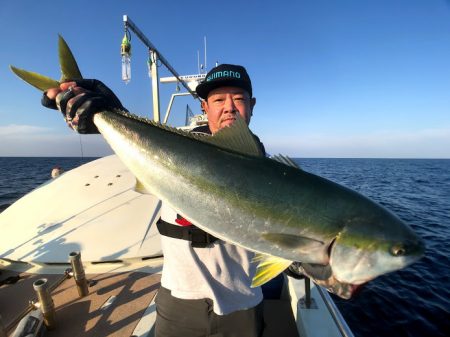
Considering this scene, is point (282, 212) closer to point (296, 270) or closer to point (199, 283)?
point (296, 270)

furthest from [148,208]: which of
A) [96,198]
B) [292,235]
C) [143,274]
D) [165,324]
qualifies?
[292,235]

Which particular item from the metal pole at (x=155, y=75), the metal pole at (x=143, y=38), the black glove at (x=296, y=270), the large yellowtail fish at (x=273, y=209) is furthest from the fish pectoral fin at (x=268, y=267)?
the metal pole at (x=155, y=75)

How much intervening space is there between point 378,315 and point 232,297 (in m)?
8.04

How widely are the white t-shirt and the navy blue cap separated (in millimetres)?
1686

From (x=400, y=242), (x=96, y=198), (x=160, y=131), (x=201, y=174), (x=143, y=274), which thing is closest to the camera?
(x=400, y=242)

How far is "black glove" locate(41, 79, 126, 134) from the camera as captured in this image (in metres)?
2.52

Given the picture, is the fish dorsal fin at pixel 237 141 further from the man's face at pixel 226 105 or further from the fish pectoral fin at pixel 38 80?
the fish pectoral fin at pixel 38 80

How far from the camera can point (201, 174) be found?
86.3 inches

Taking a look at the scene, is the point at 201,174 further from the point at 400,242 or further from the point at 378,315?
the point at 378,315

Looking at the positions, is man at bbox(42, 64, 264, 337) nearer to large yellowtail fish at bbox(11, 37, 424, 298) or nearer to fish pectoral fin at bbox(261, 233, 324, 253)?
large yellowtail fish at bbox(11, 37, 424, 298)

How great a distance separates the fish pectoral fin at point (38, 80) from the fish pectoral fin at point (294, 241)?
8.58 ft

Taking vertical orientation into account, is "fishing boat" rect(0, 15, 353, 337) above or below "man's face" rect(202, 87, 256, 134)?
below

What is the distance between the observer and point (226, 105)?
3264 millimetres

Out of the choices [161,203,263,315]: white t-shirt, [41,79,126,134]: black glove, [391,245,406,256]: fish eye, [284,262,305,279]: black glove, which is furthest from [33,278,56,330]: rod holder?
[391,245,406,256]: fish eye
